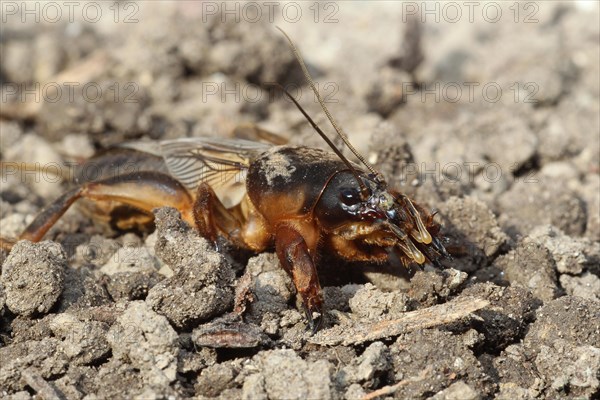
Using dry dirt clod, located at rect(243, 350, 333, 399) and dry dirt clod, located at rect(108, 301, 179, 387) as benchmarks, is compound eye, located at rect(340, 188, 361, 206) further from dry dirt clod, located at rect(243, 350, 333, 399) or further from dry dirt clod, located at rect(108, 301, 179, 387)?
dry dirt clod, located at rect(108, 301, 179, 387)

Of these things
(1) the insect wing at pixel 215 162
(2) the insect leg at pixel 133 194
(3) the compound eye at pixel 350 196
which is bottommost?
(2) the insect leg at pixel 133 194

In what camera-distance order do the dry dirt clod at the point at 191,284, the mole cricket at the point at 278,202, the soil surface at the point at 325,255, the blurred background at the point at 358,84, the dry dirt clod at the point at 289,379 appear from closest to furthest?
the dry dirt clod at the point at 289,379 → the soil surface at the point at 325,255 → the dry dirt clod at the point at 191,284 → the mole cricket at the point at 278,202 → the blurred background at the point at 358,84

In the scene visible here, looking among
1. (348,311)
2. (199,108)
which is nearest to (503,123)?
(199,108)

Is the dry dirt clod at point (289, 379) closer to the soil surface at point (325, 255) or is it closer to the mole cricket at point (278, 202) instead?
the soil surface at point (325, 255)

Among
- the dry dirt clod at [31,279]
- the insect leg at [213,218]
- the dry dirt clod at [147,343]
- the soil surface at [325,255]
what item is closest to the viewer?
the dry dirt clod at [147,343]

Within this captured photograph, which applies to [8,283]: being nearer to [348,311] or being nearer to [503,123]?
[348,311]

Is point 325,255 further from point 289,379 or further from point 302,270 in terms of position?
point 289,379

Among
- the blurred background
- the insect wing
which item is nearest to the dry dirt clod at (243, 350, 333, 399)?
the insect wing

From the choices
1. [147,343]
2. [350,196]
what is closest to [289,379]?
[147,343]

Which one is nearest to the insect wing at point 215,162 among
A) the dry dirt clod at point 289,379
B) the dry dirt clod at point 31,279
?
the dry dirt clod at point 31,279
